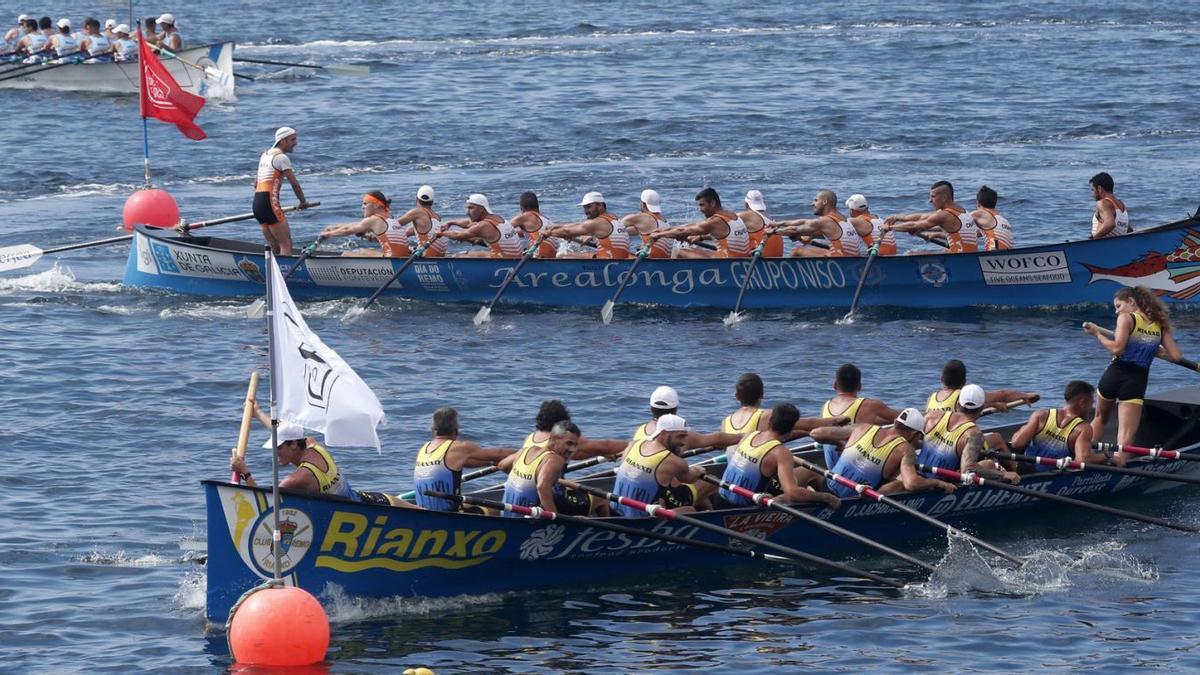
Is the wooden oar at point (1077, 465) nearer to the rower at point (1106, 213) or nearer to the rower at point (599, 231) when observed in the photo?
the rower at point (1106, 213)

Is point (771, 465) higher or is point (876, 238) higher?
point (876, 238)

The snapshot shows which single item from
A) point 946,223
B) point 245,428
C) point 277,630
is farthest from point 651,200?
point 277,630

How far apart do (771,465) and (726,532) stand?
113 cm

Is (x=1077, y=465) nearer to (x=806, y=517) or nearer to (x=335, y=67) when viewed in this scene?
(x=806, y=517)

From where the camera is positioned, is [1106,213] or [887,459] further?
[1106,213]

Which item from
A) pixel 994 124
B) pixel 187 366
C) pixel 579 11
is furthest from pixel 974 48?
pixel 187 366

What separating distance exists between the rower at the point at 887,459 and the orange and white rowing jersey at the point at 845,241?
10030 millimetres

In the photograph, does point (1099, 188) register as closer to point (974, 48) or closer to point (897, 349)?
point (897, 349)

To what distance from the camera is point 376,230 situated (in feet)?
97.8

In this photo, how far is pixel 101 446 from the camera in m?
22.9

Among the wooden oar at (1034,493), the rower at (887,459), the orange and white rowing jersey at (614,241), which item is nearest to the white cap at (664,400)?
the rower at (887,459)

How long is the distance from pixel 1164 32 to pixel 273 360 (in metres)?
49.3

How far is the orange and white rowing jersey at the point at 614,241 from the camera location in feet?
96.9

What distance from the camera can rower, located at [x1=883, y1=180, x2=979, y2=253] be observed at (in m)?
28.6
